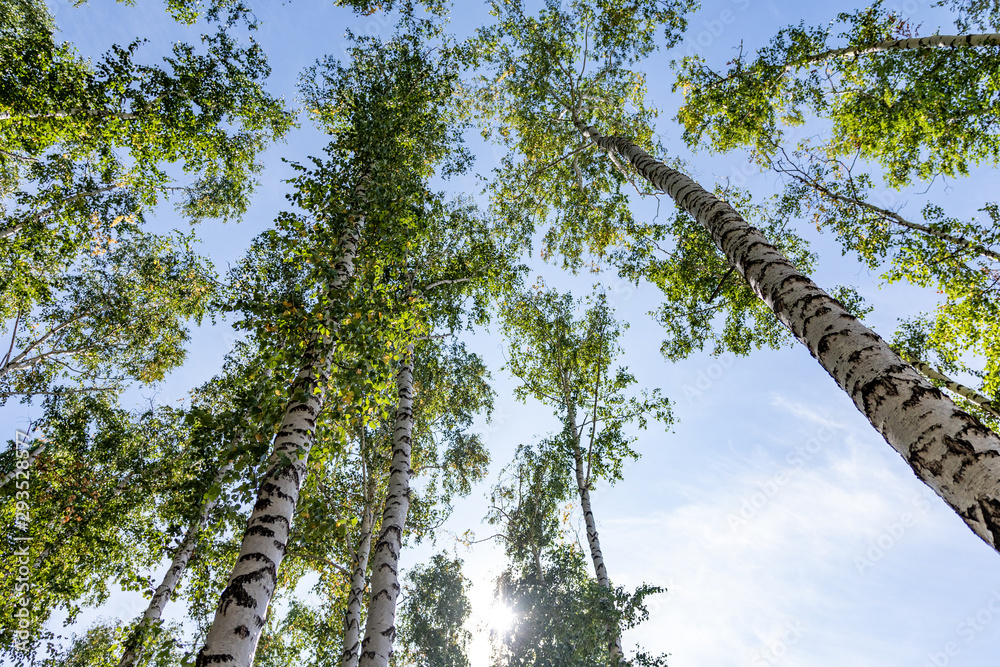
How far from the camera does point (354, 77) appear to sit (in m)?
10.8

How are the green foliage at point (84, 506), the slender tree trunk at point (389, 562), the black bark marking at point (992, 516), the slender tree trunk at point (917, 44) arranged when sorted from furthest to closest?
the green foliage at point (84, 506), the slender tree trunk at point (917, 44), the slender tree trunk at point (389, 562), the black bark marking at point (992, 516)

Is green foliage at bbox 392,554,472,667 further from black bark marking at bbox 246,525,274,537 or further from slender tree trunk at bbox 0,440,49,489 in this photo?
black bark marking at bbox 246,525,274,537

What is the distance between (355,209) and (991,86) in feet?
40.0

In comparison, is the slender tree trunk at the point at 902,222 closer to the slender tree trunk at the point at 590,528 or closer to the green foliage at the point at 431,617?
the slender tree trunk at the point at 590,528

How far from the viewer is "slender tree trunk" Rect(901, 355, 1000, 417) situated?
8574 mm

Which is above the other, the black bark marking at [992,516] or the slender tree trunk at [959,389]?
the slender tree trunk at [959,389]

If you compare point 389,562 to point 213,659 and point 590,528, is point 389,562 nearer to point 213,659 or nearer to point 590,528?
point 213,659

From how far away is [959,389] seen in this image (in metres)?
9.11

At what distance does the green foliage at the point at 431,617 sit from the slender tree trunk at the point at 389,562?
42.8ft

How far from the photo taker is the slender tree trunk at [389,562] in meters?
4.96

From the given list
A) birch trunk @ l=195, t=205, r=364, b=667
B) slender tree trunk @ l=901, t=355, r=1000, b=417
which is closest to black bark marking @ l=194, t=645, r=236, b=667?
birch trunk @ l=195, t=205, r=364, b=667

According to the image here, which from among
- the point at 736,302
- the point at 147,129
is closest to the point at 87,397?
the point at 147,129

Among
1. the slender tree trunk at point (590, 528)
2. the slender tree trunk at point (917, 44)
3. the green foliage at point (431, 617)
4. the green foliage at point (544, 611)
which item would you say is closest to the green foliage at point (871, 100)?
the slender tree trunk at point (917, 44)

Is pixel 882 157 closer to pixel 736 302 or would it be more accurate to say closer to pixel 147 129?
pixel 736 302
